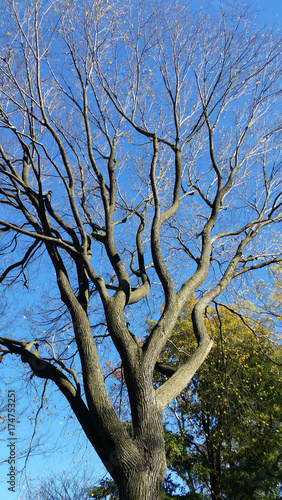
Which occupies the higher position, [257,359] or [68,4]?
[68,4]

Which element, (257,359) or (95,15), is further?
(257,359)

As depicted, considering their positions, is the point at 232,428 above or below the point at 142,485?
above

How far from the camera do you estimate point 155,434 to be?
11.8 ft

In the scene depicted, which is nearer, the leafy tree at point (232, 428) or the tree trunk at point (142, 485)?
the tree trunk at point (142, 485)

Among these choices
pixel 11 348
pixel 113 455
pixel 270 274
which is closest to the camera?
pixel 113 455

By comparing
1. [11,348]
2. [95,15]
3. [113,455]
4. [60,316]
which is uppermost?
[95,15]

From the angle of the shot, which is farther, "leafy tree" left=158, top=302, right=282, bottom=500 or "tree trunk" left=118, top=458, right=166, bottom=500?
"leafy tree" left=158, top=302, right=282, bottom=500

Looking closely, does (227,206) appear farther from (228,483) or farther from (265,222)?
(228,483)

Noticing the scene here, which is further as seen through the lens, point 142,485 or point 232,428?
point 232,428

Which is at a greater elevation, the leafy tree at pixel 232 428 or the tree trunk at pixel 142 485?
the leafy tree at pixel 232 428

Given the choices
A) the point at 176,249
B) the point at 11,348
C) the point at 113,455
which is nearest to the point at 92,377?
the point at 113,455

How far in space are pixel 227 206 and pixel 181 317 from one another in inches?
292

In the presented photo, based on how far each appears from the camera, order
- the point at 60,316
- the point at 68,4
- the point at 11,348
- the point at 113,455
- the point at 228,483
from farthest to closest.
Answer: the point at 228,483 → the point at 60,316 → the point at 68,4 → the point at 11,348 → the point at 113,455

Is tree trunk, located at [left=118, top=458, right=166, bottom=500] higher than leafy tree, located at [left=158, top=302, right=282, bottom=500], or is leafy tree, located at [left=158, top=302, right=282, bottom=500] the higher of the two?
leafy tree, located at [left=158, top=302, right=282, bottom=500]
